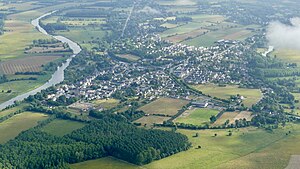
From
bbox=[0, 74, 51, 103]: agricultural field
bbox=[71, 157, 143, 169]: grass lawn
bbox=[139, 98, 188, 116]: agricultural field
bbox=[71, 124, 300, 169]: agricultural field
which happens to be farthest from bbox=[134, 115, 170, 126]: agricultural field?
bbox=[0, 74, 51, 103]: agricultural field

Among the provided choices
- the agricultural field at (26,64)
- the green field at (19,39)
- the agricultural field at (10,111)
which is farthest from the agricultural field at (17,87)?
the agricultural field at (26,64)

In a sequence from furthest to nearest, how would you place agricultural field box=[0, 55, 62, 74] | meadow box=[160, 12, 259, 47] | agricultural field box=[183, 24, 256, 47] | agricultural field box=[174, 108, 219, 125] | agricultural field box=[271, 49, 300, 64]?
meadow box=[160, 12, 259, 47]
agricultural field box=[183, 24, 256, 47]
agricultural field box=[271, 49, 300, 64]
agricultural field box=[0, 55, 62, 74]
agricultural field box=[174, 108, 219, 125]

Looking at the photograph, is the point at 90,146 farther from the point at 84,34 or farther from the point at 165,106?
the point at 84,34

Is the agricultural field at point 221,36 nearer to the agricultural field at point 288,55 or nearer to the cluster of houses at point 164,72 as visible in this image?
the cluster of houses at point 164,72

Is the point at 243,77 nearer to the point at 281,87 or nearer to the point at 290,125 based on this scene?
the point at 281,87

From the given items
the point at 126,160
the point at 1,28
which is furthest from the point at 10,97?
the point at 1,28

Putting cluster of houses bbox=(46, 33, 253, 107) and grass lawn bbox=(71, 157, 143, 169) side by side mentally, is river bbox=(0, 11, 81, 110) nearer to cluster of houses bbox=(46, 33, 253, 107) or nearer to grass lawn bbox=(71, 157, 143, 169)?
cluster of houses bbox=(46, 33, 253, 107)

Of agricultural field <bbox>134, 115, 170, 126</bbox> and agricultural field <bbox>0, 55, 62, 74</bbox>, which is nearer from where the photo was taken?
agricultural field <bbox>134, 115, 170, 126</bbox>
